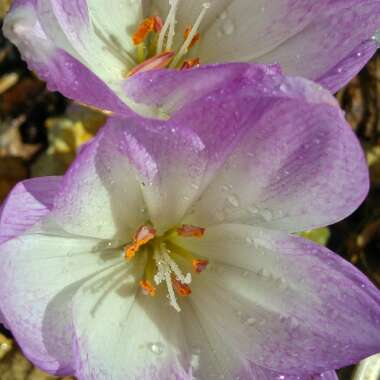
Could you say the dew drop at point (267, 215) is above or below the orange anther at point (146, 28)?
below

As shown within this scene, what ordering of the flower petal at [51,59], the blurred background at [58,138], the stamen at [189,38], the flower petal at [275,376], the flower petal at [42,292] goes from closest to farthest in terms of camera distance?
1. the flower petal at [51,59]
2. the flower petal at [42,292]
3. the flower petal at [275,376]
4. the stamen at [189,38]
5. the blurred background at [58,138]

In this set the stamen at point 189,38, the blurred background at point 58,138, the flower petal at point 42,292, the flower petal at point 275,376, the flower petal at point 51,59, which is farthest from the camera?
the blurred background at point 58,138

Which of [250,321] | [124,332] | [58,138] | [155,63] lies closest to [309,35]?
[155,63]

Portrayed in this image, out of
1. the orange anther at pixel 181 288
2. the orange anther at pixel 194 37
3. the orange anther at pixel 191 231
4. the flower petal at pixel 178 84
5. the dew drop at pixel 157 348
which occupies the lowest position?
the dew drop at pixel 157 348

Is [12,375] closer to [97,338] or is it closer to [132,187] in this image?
[97,338]

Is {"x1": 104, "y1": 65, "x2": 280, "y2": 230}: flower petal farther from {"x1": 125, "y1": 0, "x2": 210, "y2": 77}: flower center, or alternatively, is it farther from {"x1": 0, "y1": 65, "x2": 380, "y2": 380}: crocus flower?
{"x1": 125, "y1": 0, "x2": 210, "y2": 77}: flower center


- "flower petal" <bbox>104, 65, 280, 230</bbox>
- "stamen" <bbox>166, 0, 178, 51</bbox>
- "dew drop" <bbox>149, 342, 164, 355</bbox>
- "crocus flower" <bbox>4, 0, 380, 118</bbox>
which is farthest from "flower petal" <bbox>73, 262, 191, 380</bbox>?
"stamen" <bbox>166, 0, 178, 51</bbox>

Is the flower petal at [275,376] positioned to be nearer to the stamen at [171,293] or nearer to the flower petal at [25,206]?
the stamen at [171,293]

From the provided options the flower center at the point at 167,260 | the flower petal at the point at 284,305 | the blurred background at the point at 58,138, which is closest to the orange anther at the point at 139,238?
the flower center at the point at 167,260

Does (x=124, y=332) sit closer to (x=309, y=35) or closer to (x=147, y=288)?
(x=147, y=288)
